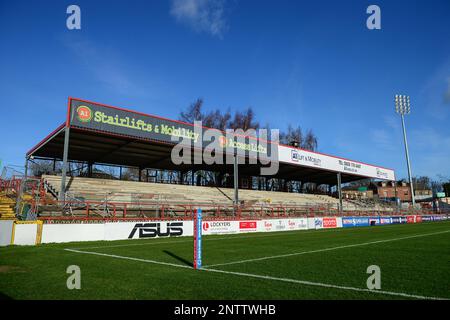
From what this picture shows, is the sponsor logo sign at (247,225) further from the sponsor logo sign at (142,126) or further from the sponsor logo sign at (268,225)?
the sponsor logo sign at (142,126)

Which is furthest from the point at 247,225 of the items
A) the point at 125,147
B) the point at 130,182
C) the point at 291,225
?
the point at 130,182

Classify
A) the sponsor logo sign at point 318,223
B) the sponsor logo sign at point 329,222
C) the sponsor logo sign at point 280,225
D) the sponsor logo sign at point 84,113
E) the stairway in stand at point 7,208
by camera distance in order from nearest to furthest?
the stairway in stand at point 7,208 < the sponsor logo sign at point 84,113 < the sponsor logo sign at point 280,225 < the sponsor logo sign at point 318,223 < the sponsor logo sign at point 329,222

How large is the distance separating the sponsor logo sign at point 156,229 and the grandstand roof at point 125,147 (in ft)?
25.5

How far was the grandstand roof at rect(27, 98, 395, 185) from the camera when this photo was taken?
873 inches

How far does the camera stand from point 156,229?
19.3 m

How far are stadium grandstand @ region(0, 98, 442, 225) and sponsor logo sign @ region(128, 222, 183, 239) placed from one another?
1145mm

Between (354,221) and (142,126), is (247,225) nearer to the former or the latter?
(142,126)

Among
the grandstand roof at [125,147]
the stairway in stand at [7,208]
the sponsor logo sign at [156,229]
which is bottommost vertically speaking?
the sponsor logo sign at [156,229]

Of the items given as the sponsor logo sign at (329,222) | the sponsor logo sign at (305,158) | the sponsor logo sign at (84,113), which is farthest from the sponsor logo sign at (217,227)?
the sponsor logo sign at (305,158)

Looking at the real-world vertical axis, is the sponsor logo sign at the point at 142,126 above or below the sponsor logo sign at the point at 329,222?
above

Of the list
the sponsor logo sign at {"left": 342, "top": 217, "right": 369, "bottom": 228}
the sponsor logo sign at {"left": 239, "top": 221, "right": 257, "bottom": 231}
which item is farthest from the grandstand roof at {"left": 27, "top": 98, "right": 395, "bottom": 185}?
the sponsor logo sign at {"left": 239, "top": 221, "right": 257, "bottom": 231}

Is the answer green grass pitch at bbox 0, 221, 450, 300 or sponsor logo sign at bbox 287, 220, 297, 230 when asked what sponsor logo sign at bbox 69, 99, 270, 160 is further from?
green grass pitch at bbox 0, 221, 450, 300

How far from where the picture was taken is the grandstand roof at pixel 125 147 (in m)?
22.2

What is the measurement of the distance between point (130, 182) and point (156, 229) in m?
12.9
